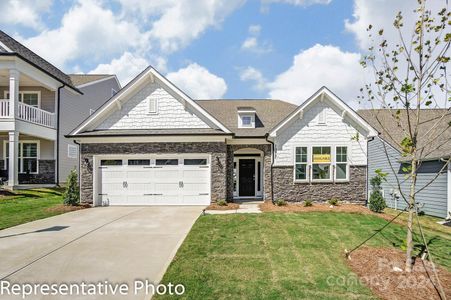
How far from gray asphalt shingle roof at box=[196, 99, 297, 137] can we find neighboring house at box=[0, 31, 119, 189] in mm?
9969

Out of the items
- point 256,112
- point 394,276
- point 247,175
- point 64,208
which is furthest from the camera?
point 256,112

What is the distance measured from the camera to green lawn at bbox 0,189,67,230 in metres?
11.4

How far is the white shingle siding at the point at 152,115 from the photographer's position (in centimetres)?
1541

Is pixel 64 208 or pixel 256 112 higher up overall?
pixel 256 112

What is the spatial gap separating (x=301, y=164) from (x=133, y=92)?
361 inches

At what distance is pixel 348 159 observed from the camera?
15375 millimetres

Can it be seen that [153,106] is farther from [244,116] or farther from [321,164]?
[321,164]

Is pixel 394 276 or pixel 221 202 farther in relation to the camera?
pixel 221 202

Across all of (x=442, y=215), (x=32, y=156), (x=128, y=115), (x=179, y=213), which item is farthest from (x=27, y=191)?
(x=442, y=215)

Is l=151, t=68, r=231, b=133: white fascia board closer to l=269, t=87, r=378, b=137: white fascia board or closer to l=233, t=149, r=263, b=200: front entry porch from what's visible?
l=233, t=149, r=263, b=200: front entry porch

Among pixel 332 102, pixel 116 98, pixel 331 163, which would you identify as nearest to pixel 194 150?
pixel 116 98

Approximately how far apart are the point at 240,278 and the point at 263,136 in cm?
1026

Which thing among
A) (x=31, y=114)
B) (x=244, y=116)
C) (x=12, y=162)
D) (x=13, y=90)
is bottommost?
(x=12, y=162)

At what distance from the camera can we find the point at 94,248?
773cm
